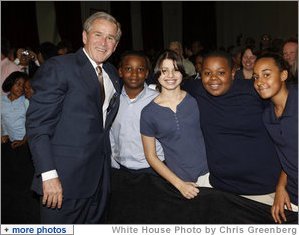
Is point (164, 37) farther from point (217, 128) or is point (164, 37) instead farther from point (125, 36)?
point (217, 128)

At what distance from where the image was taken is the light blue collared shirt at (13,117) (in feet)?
11.5

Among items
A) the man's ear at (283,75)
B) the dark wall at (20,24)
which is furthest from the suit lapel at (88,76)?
the dark wall at (20,24)

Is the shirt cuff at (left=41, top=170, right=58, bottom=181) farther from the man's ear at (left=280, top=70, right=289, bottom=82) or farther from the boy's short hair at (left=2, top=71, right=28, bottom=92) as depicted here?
the boy's short hair at (left=2, top=71, right=28, bottom=92)

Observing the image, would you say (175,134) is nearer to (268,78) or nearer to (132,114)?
(132,114)

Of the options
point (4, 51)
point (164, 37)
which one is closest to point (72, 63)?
point (4, 51)

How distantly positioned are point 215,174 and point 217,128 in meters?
0.30

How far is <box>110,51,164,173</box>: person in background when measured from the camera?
2.48 metres

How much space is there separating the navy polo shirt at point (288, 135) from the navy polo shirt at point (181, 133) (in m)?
0.41

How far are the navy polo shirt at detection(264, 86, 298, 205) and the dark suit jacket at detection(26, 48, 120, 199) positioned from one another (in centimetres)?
90

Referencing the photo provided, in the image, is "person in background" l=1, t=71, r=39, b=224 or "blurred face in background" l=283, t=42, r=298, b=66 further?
"blurred face in background" l=283, t=42, r=298, b=66

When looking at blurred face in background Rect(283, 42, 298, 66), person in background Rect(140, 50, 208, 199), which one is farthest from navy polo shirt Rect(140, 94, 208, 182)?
blurred face in background Rect(283, 42, 298, 66)

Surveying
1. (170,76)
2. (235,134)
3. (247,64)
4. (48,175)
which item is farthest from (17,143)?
(247,64)

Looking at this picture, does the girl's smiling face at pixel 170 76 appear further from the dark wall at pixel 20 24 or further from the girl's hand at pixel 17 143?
the dark wall at pixel 20 24

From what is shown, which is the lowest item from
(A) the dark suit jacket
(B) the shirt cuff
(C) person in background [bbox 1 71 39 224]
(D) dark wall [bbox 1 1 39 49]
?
(C) person in background [bbox 1 71 39 224]
